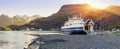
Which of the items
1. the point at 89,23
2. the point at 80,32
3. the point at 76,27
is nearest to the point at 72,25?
the point at 76,27

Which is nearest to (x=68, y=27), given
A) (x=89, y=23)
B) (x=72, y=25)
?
(x=72, y=25)

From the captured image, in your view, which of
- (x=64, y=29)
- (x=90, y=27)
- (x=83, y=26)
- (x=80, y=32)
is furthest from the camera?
(x=64, y=29)

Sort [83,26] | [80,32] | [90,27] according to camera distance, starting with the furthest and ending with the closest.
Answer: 1. [83,26]
2. [90,27]
3. [80,32]

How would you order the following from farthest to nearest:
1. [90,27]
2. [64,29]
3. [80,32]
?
[64,29], [90,27], [80,32]

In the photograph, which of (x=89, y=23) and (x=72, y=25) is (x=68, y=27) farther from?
(x=89, y=23)

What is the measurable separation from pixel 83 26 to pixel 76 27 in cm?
468

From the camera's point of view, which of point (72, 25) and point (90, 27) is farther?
point (72, 25)

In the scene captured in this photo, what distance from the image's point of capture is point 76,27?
479 ft

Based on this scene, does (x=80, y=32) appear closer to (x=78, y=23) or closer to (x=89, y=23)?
(x=89, y=23)

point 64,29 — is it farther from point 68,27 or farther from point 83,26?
point 83,26

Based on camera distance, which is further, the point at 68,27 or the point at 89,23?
the point at 68,27

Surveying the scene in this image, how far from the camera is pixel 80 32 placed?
83.2 metres

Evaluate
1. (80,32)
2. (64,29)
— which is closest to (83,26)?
(64,29)

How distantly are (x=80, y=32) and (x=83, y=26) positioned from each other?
60271mm
